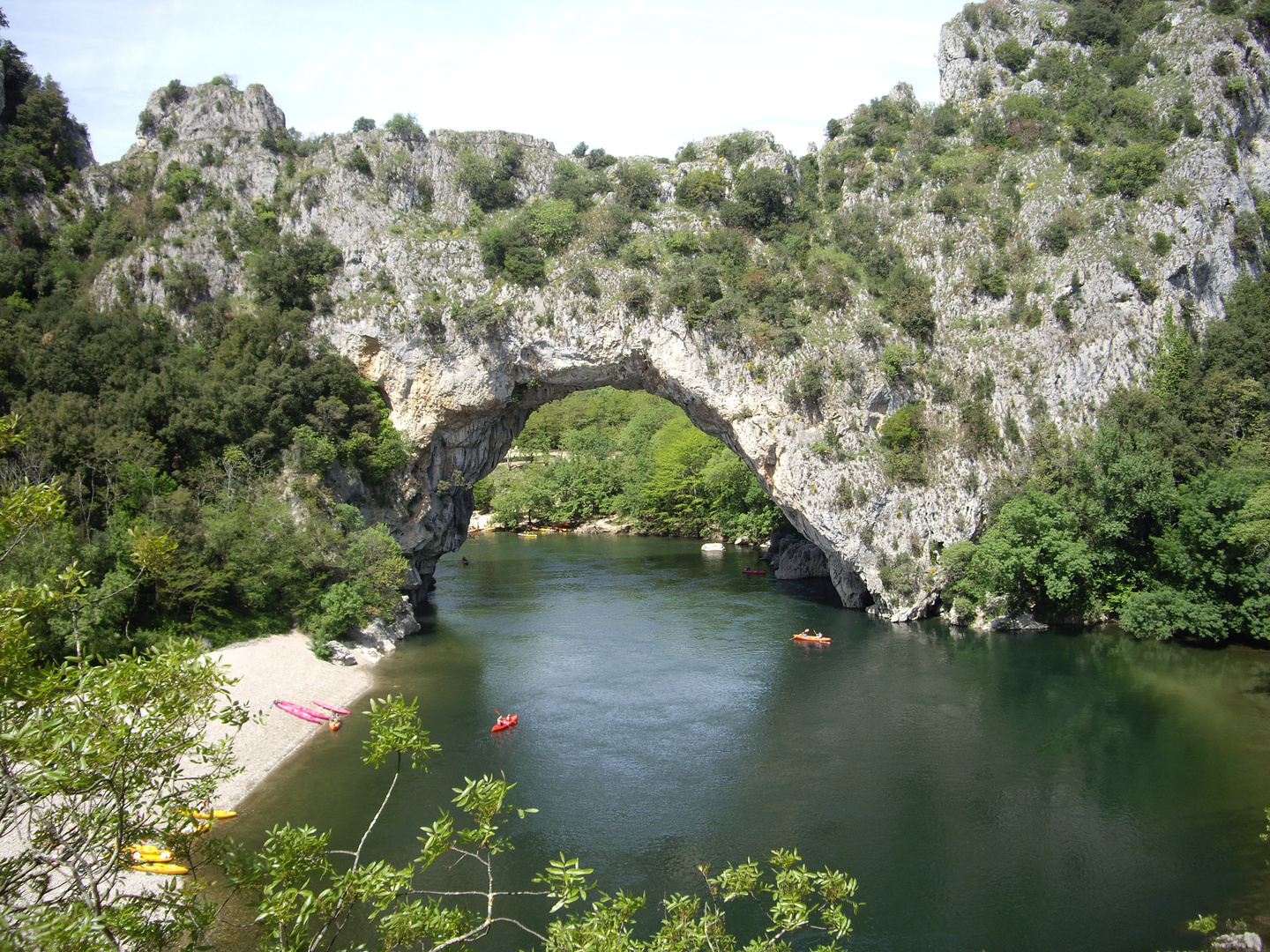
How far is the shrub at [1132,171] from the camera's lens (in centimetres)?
3966

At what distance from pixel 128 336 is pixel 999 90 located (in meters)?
48.4

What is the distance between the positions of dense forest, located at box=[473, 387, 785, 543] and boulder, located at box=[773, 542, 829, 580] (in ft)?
25.7

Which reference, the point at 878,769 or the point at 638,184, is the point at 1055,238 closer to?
the point at 638,184

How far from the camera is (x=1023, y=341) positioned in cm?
3922

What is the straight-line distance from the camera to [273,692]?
27.0 m

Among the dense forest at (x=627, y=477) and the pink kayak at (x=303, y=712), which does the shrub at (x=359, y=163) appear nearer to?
the pink kayak at (x=303, y=712)

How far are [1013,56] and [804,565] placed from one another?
3337 cm

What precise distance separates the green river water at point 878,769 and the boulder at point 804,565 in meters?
12.5

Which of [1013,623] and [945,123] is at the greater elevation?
[945,123]

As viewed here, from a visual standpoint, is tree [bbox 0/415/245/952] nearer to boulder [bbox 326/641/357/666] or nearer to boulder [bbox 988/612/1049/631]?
boulder [bbox 326/641/357/666]

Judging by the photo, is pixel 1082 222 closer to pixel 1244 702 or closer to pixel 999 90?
pixel 999 90

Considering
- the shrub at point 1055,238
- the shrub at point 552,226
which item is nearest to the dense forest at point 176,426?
the shrub at point 552,226

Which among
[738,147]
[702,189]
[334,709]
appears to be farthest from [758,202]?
[334,709]

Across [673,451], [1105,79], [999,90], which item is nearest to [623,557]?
[673,451]
